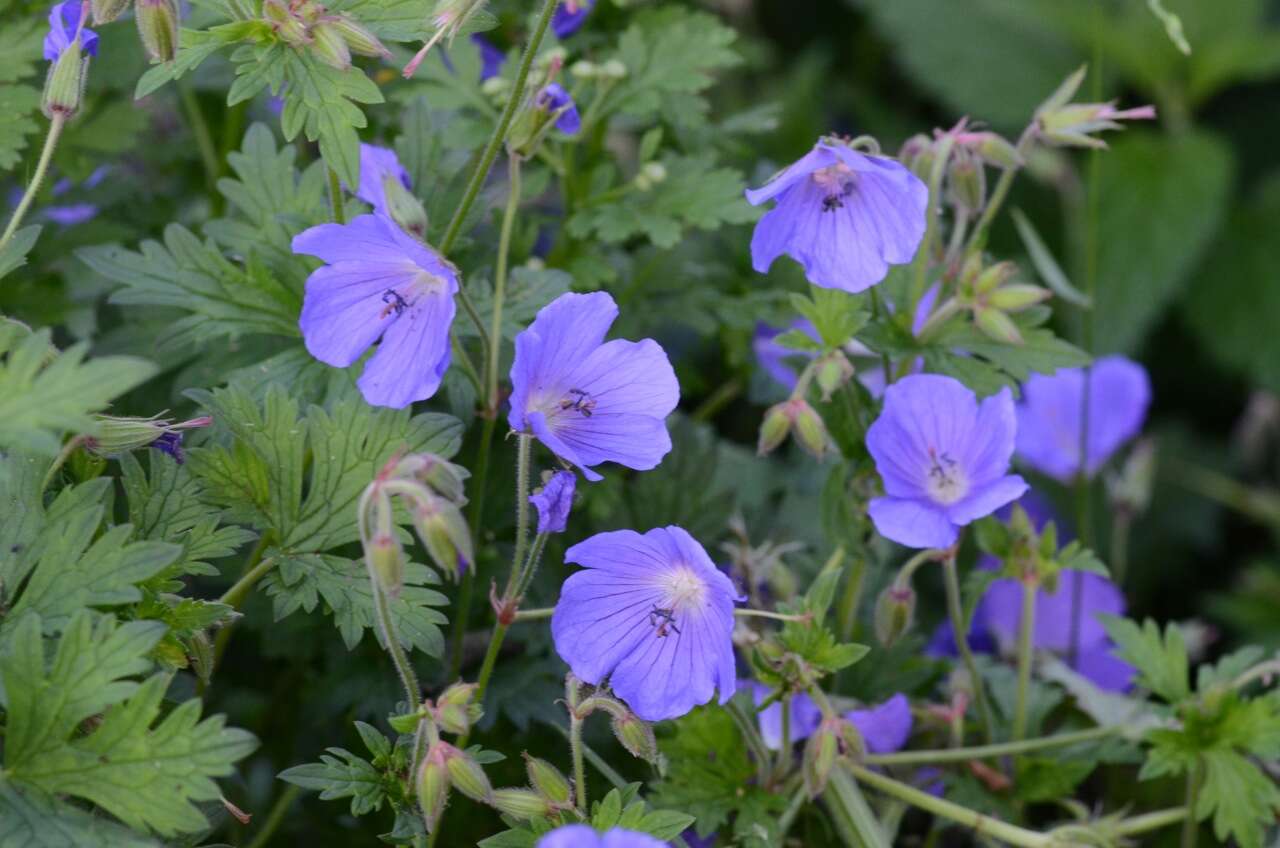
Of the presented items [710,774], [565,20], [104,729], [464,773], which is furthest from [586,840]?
[565,20]

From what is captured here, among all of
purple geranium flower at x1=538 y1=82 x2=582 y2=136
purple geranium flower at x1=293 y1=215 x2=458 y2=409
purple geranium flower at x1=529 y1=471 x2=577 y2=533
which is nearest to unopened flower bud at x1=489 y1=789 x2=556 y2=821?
purple geranium flower at x1=529 y1=471 x2=577 y2=533

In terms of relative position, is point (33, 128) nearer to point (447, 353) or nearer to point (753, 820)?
point (447, 353)

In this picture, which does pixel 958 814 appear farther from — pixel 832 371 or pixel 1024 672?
pixel 832 371

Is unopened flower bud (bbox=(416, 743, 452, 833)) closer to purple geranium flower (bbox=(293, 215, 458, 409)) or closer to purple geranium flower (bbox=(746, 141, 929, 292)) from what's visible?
purple geranium flower (bbox=(293, 215, 458, 409))

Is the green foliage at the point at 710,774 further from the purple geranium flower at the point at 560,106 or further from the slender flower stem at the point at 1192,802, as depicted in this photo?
the purple geranium flower at the point at 560,106

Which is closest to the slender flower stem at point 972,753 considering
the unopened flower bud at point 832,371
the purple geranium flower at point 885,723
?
the purple geranium flower at point 885,723

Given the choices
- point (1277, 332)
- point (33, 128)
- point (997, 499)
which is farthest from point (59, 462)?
point (1277, 332)
